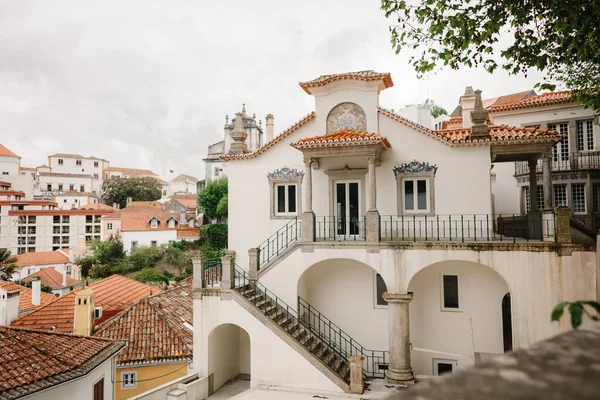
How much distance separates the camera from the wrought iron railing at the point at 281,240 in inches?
596

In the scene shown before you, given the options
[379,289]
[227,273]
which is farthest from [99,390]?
[379,289]

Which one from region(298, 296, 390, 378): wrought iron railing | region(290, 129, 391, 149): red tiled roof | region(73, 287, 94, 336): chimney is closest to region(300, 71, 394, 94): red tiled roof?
region(290, 129, 391, 149): red tiled roof

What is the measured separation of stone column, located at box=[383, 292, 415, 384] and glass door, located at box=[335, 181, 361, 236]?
3305mm

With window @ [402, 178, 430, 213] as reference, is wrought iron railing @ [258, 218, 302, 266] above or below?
below

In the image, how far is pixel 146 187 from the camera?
79125 millimetres

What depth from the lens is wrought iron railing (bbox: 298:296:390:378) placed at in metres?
13.7

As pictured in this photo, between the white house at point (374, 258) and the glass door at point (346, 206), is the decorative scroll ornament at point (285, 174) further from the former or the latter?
the glass door at point (346, 206)

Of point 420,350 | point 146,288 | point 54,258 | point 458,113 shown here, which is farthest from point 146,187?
point 420,350

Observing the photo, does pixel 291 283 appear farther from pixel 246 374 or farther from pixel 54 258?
pixel 54 258

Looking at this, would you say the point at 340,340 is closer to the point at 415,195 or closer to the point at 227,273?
the point at 227,273

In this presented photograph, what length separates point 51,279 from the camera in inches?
1853

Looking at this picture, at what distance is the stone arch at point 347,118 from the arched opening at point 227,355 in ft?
28.4

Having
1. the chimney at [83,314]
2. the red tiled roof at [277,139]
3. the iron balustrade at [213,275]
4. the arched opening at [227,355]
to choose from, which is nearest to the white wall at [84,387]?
the arched opening at [227,355]

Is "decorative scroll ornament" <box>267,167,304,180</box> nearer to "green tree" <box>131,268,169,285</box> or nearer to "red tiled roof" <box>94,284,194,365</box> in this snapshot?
"red tiled roof" <box>94,284,194,365</box>
